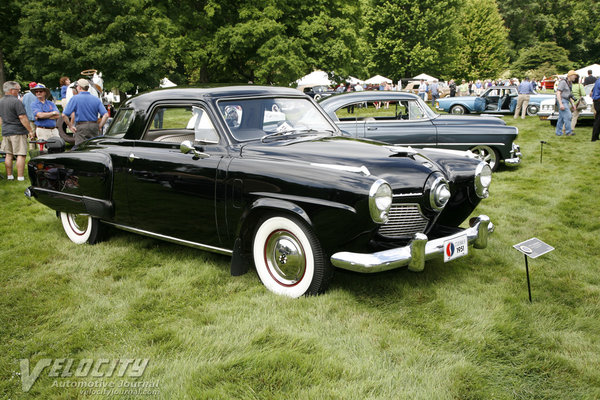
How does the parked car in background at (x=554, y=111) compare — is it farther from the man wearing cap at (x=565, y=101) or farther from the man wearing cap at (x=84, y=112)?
the man wearing cap at (x=84, y=112)

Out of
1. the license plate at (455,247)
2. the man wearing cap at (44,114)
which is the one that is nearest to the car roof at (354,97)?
the license plate at (455,247)

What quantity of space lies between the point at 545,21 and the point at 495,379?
74.2 meters

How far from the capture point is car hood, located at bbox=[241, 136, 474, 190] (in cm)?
398

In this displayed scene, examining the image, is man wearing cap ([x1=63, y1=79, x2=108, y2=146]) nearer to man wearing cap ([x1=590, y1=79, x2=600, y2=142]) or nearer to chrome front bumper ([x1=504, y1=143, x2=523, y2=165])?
chrome front bumper ([x1=504, y1=143, x2=523, y2=165])

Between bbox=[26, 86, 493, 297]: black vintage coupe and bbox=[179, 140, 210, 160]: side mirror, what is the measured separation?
0.01m

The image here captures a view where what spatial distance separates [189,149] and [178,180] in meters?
0.37

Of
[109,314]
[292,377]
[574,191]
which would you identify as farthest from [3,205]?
[574,191]

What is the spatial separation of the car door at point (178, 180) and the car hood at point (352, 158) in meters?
0.43

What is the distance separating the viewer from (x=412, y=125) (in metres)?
9.27

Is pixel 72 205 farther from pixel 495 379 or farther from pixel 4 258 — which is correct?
pixel 495 379

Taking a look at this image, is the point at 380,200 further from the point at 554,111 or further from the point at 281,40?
the point at 281,40

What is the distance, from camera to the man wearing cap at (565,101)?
13.9 m

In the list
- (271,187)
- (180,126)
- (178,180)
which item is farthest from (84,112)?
(271,187)

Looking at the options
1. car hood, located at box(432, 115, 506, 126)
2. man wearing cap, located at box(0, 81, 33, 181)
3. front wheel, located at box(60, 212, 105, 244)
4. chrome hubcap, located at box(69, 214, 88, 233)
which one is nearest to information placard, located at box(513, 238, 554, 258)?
front wheel, located at box(60, 212, 105, 244)
